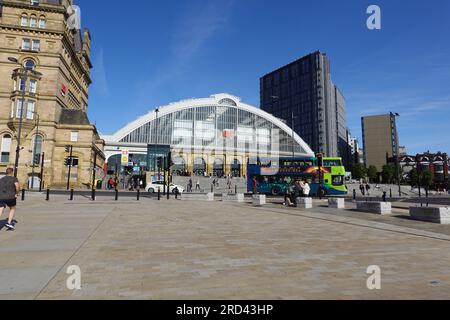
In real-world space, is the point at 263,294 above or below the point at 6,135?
below

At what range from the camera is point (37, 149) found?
42406 millimetres

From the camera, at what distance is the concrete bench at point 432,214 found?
11.4 m

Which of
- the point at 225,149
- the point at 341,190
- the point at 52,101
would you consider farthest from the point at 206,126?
the point at 341,190

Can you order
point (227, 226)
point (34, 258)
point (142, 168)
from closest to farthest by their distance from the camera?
point (34, 258) < point (227, 226) < point (142, 168)

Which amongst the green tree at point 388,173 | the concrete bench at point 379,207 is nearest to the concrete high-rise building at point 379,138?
the green tree at point 388,173

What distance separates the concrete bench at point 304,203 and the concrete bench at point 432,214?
631cm

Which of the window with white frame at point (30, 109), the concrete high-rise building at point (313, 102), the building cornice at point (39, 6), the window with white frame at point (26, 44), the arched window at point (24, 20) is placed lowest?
the window with white frame at point (30, 109)

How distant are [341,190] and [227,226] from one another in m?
25.0

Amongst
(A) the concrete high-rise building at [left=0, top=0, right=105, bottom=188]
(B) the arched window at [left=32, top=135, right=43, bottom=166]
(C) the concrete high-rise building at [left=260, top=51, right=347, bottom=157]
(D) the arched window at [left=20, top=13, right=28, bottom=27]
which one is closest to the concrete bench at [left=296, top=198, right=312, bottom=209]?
(A) the concrete high-rise building at [left=0, top=0, right=105, bottom=188]

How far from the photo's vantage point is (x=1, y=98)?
136ft

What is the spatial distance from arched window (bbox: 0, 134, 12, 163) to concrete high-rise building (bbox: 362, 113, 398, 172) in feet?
455

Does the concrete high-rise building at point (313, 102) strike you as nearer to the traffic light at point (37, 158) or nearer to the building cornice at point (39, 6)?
the building cornice at point (39, 6)

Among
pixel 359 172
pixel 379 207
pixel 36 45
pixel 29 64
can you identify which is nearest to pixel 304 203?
pixel 379 207

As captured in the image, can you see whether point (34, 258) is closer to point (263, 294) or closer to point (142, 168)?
point (263, 294)
